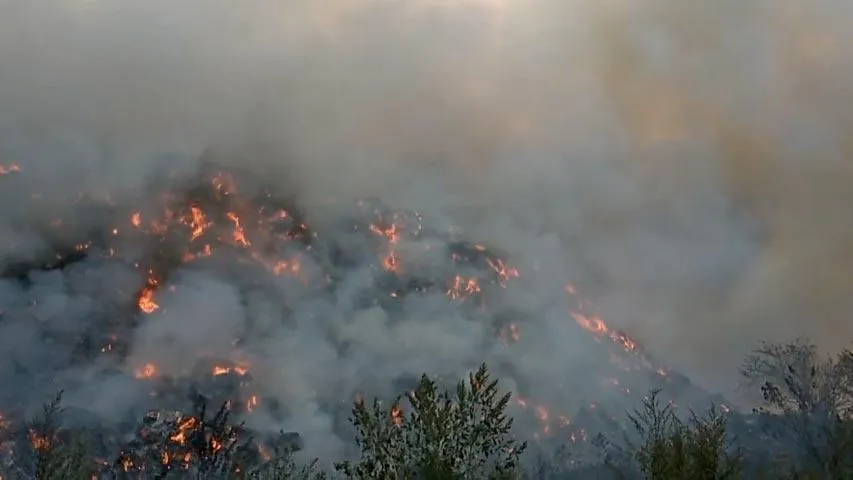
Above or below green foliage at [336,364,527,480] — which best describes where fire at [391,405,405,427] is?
above

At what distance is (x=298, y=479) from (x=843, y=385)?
50.3 meters

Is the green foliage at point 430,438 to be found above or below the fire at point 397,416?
below

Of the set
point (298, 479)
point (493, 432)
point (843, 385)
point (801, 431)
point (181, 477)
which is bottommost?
point (493, 432)

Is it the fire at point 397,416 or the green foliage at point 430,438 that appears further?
the fire at point 397,416

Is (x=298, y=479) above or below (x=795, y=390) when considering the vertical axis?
below

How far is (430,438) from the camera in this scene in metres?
19.6

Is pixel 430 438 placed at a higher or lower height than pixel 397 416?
lower

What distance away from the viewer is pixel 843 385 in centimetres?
6762

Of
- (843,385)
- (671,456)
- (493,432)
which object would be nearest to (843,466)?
(671,456)

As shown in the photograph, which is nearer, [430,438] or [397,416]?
[430,438]

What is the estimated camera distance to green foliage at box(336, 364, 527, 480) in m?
19.5

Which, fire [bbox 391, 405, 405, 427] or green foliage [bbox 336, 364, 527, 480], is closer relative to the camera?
green foliage [bbox 336, 364, 527, 480]

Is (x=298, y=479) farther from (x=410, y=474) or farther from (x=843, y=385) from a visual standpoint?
(x=843, y=385)

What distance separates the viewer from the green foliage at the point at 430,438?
64.0 feet
